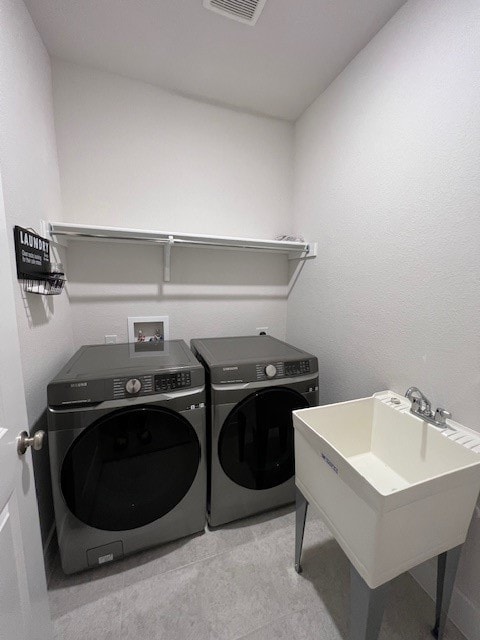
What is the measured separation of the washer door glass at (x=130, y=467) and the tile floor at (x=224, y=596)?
0.87ft

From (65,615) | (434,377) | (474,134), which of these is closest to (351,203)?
(474,134)

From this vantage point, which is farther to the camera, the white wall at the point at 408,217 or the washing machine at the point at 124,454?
the washing machine at the point at 124,454

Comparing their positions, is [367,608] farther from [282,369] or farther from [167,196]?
[167,196]

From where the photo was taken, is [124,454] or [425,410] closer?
[425,410]

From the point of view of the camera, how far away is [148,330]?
6.31ft

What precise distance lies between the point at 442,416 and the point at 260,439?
87cm

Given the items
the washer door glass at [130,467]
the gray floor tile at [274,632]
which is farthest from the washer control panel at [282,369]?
the gray floor tile at [274,632]

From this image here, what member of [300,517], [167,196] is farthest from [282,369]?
[167,196]

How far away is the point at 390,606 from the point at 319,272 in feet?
5.76

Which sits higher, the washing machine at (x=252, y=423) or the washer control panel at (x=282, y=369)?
the washer control panel at (x=282, y=369)

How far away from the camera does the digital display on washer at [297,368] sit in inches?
58.8

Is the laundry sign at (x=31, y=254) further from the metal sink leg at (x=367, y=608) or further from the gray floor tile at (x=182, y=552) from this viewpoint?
the metal sink leg at (x=367, y=608)

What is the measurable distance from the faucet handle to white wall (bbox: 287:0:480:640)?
42mm

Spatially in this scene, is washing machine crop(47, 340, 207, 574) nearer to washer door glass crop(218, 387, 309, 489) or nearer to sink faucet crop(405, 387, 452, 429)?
washer door glass crop(218, 387, 309, 489)
